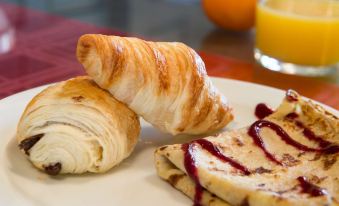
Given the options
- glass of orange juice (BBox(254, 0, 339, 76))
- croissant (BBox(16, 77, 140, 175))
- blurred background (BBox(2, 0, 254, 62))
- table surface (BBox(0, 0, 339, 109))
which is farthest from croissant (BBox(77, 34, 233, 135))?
blurred background (BBox(2, 0, 254, 62))

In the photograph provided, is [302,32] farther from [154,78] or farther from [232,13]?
[154,78]

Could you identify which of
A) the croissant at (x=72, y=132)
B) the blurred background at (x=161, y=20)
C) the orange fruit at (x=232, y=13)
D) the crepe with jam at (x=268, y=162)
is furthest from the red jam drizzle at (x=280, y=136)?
the orange fruit at (x=232, y=13)

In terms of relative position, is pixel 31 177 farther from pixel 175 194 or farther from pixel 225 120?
pixel 225 120

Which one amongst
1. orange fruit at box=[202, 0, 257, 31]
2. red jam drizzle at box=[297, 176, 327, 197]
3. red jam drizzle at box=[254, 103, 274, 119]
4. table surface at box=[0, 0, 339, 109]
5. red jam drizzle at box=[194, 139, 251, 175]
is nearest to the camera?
red jam drizzle at box=[297, 176, 327, 197]

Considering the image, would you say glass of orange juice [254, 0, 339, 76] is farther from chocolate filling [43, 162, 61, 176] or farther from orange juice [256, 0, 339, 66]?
chocolate filling [43, 162, 61, 176]

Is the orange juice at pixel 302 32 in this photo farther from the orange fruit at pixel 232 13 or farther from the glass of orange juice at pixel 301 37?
the orange fruit at pixel 232 13
